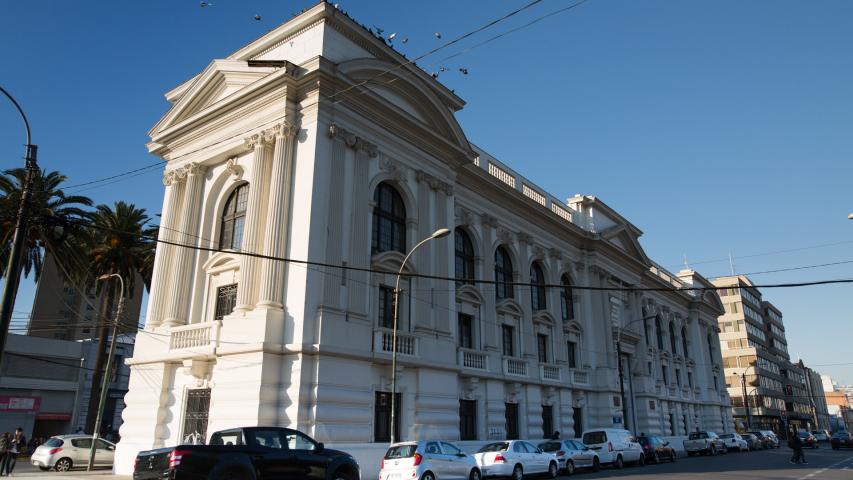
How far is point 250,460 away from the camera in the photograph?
13367 mm

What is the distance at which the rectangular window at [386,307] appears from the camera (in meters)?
25.4

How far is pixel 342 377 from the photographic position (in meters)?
22.0

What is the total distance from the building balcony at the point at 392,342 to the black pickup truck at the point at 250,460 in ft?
27.0

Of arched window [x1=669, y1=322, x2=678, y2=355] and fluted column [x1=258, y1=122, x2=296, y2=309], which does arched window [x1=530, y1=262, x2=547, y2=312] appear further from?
arched window [x1=669, y1=322, x2=678, y2=355]

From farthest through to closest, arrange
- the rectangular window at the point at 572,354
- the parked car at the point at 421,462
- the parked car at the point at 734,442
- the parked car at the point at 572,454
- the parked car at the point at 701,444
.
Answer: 1. the parked car at the point at 734,442
2. the parked car at the point at 701,444
3. the rectangular window at the point at 572,354
4. the parked car at the point at 572,454
5. the parked car at the point at 421,462

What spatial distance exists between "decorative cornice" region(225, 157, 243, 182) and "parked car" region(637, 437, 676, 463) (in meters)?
25.1

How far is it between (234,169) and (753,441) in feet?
161

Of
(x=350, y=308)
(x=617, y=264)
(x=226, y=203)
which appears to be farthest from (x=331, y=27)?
(x=617, y=264)

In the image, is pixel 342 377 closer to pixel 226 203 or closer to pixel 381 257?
pixel 381 257

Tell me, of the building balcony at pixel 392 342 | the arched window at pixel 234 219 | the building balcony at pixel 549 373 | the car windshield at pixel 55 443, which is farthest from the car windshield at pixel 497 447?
the car windshield at pixel 55 443

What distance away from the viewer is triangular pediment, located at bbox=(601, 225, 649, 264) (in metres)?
46.4

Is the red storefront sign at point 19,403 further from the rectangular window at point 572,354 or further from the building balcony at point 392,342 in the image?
the rectangular window at point 572,354

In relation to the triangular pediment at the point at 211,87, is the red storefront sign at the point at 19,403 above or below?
below

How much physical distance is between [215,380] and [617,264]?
33967mm
